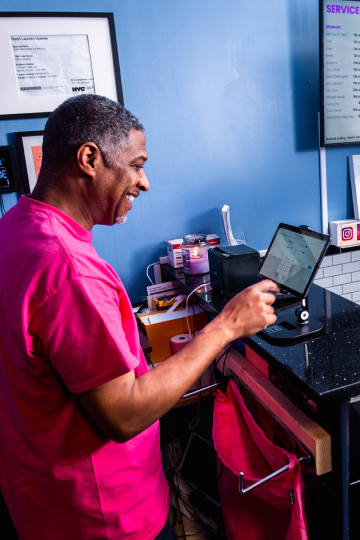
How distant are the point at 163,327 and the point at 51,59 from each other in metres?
1.35

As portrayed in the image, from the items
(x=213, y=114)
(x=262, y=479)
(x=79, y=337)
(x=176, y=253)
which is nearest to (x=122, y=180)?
(x=79, y=337)

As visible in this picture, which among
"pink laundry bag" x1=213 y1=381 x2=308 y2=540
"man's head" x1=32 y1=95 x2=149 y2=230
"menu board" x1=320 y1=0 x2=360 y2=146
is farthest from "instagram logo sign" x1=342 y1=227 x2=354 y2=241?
"man's head" x1=32 y1=95 x2=149 y2=230

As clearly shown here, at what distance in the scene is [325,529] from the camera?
1.13 metres

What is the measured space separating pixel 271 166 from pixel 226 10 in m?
0.83

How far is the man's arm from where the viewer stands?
2.20 ft

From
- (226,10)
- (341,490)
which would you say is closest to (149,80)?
(226,10)

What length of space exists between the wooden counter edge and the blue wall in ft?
2.92

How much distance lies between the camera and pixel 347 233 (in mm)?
2314

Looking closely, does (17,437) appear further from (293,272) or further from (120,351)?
(293,272)

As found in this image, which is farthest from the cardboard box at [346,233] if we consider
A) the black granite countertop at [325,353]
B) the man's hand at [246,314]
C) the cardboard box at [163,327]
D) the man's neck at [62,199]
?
the man's neck at [62,199]

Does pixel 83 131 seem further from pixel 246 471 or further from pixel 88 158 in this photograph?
pixel 246 471

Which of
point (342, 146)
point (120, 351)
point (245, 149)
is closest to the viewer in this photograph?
point (120, 351)

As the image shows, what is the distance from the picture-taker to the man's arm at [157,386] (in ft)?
2.20

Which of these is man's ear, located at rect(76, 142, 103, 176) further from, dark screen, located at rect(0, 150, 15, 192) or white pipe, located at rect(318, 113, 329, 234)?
white pipe, located at rect(318, 113, 329, 234)
